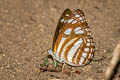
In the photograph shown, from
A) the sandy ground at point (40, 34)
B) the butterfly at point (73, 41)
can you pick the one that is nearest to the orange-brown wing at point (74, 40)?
the butterfly at point (73, 41)

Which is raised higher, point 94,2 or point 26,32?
point 94,2

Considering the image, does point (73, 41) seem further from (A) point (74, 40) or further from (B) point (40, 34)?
(B) point (40, 34)

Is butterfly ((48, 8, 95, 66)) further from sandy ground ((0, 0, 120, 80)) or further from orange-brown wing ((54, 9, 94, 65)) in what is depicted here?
sandy ground ((0, 0, 120, 80))

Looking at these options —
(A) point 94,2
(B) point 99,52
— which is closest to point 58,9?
(A) point 94,2

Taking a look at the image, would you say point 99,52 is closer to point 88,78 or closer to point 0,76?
point 88,78

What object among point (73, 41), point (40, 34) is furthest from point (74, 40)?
point (40, 34)

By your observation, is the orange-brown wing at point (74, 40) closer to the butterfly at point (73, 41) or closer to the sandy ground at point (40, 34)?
the butterfly at point (73, 41)
